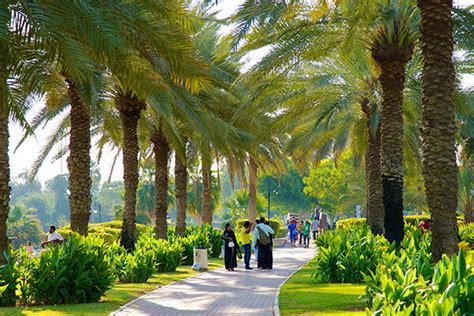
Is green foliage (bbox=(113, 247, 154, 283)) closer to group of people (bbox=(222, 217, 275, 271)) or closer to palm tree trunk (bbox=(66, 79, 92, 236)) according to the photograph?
palm tree trunk (bbox=(66, 79, 92, 236))

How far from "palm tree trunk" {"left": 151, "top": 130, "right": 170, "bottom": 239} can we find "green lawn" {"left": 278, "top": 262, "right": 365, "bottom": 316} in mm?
11726

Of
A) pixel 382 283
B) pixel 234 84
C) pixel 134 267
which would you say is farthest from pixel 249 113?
pixel 382 283

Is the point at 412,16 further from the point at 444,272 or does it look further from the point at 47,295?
the point at 444,272

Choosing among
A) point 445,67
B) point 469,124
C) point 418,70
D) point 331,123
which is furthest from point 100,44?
point 469,124

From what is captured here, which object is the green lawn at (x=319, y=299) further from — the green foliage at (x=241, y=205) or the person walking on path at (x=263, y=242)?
the green foliage at (x=241, y=205)

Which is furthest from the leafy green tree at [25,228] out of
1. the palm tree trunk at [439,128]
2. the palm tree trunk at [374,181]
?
the palm tree trunk at [439,128]

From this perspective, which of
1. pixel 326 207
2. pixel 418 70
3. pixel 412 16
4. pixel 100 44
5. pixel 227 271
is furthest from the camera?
pixel 326 207

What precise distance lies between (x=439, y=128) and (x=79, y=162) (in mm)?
10081

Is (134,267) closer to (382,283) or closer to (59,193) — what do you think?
(382,283)

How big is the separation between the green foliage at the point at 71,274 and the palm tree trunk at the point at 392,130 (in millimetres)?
8279

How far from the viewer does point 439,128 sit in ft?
44.5

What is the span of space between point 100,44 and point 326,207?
8434cm

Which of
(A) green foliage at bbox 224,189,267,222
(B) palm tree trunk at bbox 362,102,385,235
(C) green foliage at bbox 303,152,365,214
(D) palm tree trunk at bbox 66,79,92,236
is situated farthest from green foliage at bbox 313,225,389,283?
(A) green foliage at bbox 224,189,267,222

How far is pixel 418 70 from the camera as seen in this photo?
2623 centimetres
